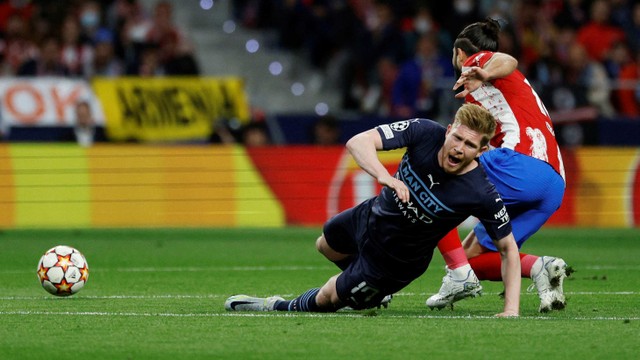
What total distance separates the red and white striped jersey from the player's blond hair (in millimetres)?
1269

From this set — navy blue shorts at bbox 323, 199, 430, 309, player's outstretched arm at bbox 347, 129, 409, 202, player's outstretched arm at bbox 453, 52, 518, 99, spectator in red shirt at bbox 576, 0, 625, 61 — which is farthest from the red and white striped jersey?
spectator in red shirt at bbox 576, 0, 625, 61

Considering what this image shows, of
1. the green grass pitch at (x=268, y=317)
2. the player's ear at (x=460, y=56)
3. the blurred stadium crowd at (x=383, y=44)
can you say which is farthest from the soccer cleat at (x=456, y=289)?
the blurred stadium crowd at (x=383, y=44)

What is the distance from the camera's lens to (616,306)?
9219 millimetres

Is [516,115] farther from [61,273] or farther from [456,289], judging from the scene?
[61,273]

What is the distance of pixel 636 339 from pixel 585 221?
11.9 meters

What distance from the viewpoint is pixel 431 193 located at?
320 inches

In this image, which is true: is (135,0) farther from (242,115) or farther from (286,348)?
(286,348)

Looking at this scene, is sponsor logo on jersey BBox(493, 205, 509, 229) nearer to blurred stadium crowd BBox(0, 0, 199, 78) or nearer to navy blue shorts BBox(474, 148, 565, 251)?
navy blue shorts BBox(474, 148, 565, 251)

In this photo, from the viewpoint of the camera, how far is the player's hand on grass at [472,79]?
352 inches

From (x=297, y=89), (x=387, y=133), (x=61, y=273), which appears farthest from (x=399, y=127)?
(x=297, y=89)

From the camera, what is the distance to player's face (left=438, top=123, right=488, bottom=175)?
7.85 metres

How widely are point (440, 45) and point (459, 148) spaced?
1455cm

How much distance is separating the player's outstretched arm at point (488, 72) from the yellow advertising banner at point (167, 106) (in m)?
11.4

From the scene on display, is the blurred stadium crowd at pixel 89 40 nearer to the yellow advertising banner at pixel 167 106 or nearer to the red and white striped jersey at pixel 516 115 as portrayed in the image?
the yellow advertising banner at pixel 167 106
